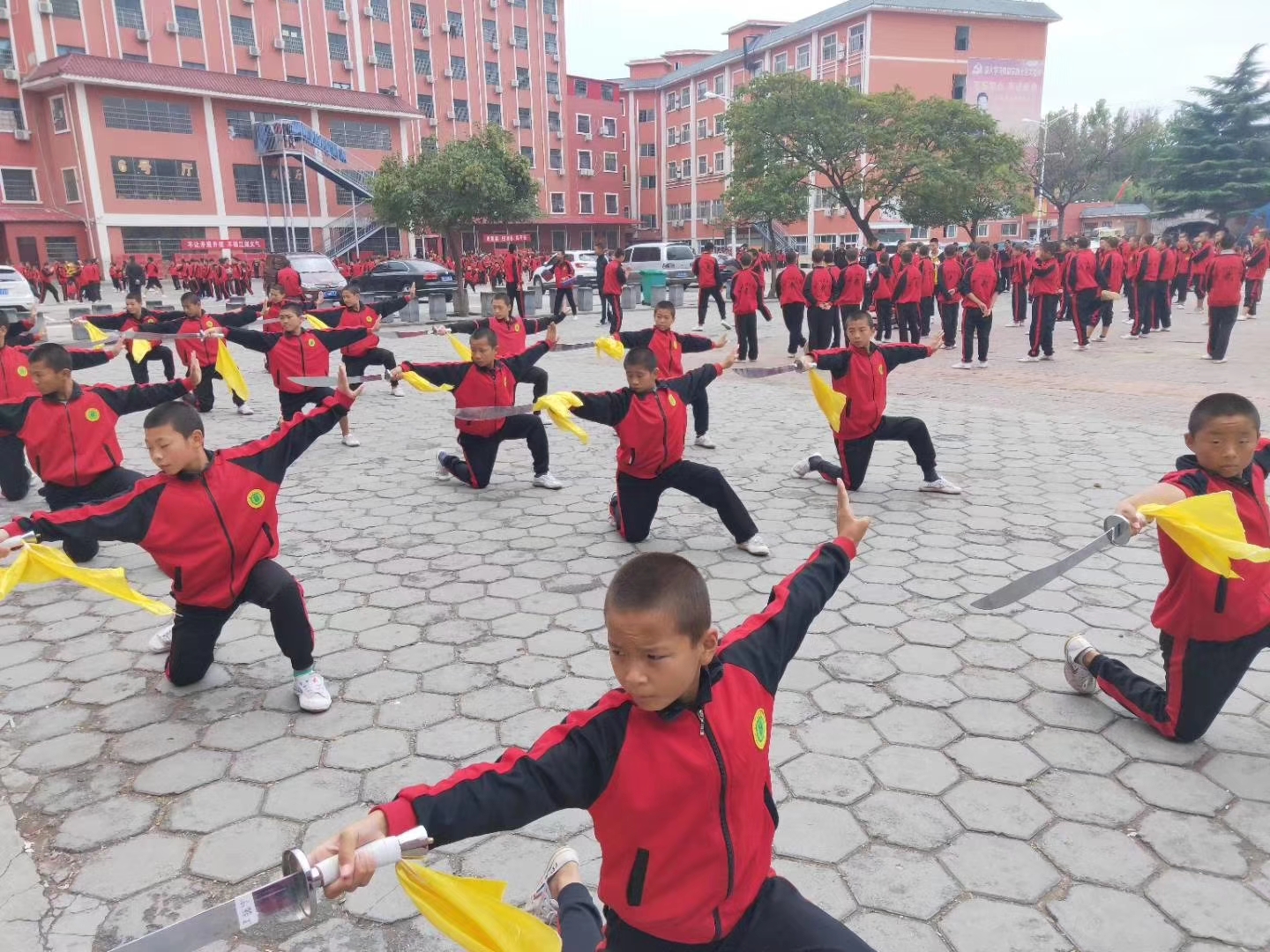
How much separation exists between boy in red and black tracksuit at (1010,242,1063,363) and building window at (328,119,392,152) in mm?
36710

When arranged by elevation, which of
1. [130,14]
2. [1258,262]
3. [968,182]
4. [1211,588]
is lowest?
[1211,588]

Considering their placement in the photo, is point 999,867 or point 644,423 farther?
point 644,423

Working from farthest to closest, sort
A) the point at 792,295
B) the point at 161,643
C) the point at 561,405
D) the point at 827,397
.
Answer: the point at 792,295, the point at 827,397, the point at 561,405, the point at 161,643

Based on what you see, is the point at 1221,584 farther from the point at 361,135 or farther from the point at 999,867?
the point at 361,135

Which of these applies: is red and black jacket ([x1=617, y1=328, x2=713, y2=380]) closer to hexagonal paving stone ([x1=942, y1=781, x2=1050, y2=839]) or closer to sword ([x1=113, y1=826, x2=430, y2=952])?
hexagonal paving stone ([x1=942, y1=781, x2=1050, y2=839])

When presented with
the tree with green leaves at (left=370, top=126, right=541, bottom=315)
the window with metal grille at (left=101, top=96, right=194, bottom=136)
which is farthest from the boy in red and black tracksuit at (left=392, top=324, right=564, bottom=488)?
the window with metal grille at (left=101, top=96, right=194, bottom=136)

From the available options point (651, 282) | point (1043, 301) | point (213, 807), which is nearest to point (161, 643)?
point (213, 807)

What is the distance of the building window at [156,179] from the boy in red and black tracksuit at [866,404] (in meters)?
38.1

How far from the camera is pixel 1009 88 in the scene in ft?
155

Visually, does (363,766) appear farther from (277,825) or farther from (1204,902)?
(1204,902)

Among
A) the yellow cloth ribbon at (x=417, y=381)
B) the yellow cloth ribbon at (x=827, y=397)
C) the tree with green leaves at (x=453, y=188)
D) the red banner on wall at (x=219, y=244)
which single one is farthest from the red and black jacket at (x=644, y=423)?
the red banner on wall at (x=219, y=244)

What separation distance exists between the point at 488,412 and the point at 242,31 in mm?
42724

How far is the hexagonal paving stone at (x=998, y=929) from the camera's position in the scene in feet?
8.00

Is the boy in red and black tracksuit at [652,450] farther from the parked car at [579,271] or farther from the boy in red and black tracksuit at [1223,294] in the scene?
the parked car at [579,271]
